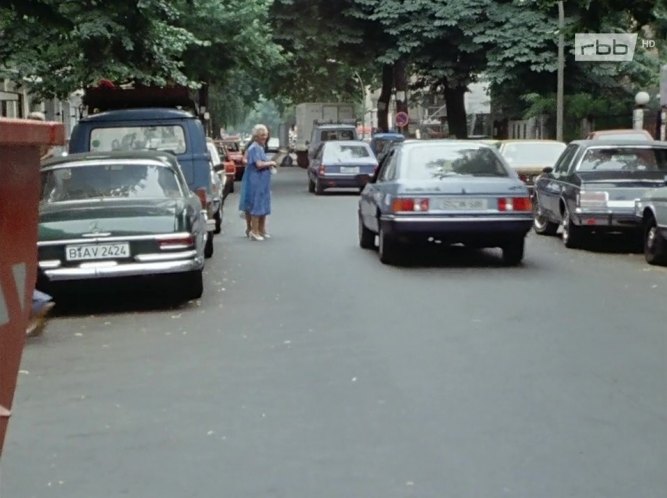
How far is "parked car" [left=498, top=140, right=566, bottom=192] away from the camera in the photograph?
24.1m

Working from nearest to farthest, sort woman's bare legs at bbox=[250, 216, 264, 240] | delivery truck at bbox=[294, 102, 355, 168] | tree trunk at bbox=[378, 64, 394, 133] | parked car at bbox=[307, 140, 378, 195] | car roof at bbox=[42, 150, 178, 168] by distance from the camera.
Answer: car roof at bbox=[42, 150, 178, 168] → woman's bare legs at bbox=[250, 216, 264, 240] → parked car at bbox=[307, 140, 378, 195] → tree trunk at bbox=[378, 64, 394, 133] → delivery truck at bbox=[294, 102, 355, 168]

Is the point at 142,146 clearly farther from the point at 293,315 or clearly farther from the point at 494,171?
the point at 293,315

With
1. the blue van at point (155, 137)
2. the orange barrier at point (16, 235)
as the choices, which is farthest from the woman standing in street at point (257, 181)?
the orange barrier at point (16, 235)

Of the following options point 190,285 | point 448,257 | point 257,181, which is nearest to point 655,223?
point 448,257

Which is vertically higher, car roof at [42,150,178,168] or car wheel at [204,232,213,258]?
car roof at [42,150,178,168]

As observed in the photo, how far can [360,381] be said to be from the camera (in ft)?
27.3

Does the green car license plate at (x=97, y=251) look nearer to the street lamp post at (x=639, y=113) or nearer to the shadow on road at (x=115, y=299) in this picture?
the shadow on road at (x=115, y=299)

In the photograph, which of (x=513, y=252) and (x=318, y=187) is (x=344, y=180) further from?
(x=513, y=252)

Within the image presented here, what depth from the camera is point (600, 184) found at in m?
17.6

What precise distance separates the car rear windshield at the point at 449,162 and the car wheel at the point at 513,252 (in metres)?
0.84

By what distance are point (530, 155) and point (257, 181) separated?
7.14 metres

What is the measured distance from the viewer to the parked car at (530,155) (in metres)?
24.1

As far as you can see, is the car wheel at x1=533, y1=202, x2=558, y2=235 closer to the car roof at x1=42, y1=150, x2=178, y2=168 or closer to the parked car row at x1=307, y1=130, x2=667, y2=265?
the parked car row at x1=307, y1=130, x2=667, y2=265

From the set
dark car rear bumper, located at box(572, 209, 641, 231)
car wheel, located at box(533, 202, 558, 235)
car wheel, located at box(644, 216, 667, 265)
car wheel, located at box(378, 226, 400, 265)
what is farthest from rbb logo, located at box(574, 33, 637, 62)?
car wheel, located at box(378, 226, 400, 265)
